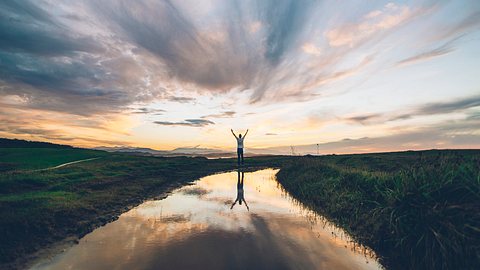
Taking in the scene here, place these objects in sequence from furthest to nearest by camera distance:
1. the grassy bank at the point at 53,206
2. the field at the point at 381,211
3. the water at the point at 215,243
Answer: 1. the grassy bank at the point at 53,206
2. the water at the point at 215,243
3. the field at the point at 381,211

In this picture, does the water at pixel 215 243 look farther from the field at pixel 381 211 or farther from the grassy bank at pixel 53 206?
the grassy bank at pixel 53 206

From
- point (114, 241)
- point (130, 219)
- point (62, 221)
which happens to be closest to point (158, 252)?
point (114, 241)

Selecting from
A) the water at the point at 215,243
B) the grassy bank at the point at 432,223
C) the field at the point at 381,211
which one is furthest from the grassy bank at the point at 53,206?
the grassy bank at the point at 432,223

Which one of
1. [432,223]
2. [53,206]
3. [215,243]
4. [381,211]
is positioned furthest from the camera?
[53,206]

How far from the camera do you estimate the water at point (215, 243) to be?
8.77m

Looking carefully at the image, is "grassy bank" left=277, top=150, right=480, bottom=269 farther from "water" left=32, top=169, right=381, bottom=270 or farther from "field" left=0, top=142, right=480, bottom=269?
"water" left=32, top=169, right=381, bottom=270

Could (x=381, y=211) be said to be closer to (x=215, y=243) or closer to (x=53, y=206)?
(x=215, y=243)

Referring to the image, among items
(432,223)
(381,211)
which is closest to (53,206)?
(381,211)

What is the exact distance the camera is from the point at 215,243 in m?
10.7

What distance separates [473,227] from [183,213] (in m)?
13.3

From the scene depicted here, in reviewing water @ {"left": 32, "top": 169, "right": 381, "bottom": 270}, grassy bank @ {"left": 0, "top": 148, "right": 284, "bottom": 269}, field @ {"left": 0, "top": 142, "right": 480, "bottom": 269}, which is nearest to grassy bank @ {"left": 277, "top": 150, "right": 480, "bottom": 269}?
field @ {"left": 0, "top": 142, "right": 480, "bottom": 269}

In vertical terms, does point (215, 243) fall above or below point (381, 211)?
→ below

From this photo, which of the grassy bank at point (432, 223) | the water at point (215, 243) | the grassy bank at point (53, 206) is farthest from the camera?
the grassy bank at point (53, 206)

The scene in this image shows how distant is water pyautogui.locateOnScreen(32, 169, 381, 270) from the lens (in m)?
8.77
